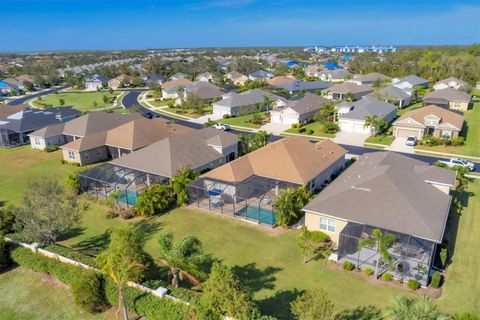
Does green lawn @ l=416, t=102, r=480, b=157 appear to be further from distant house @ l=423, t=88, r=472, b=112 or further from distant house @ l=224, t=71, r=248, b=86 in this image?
distant house @ l=224, t=71, r=248, b=86

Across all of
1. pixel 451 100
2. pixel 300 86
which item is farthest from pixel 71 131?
pixel 451 100

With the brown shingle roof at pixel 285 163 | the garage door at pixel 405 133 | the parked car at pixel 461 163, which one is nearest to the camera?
the brown shingle roof at pixel 285 163

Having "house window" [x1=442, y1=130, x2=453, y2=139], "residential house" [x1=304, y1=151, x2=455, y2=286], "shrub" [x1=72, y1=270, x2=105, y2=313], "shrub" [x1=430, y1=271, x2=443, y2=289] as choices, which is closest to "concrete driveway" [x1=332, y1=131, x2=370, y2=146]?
"house window" [x1=442, y1=130, x2=453, y2=139]

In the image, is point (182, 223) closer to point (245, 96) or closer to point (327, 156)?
point (327, 156)

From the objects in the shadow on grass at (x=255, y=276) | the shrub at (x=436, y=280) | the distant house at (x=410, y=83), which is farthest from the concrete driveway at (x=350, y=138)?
the distant house at (x=410, y=83)

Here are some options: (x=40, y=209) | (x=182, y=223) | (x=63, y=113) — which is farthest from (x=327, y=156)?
(x=63, y=113)

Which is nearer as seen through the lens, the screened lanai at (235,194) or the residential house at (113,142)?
the screened lanai at (235,194)

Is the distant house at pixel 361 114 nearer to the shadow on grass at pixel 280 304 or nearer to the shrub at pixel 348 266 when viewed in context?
the shrub at pixel 348 266
